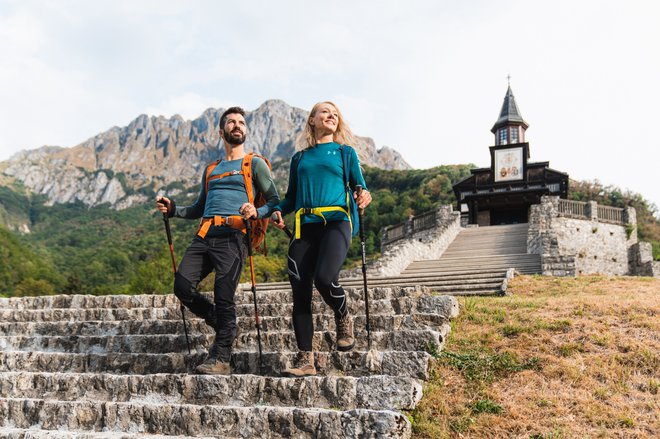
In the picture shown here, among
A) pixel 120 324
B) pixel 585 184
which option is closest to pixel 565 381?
pixel 120 324

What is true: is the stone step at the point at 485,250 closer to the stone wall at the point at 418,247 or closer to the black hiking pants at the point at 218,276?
the stone wall at the point at 418,247

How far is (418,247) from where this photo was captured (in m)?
19.2

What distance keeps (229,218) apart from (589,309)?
4.36 metres

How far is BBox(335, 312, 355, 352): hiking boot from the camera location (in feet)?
14.1

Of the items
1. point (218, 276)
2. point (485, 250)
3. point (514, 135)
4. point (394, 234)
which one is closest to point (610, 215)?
point (485, 250)

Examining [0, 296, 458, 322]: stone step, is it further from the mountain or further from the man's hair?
the mountain

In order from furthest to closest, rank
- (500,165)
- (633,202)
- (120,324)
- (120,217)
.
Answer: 1. (120,217)
2. (633,202)
3. (500,165)
4. (120,324)

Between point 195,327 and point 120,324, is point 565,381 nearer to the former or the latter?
point 195,327

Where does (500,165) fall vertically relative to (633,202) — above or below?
above

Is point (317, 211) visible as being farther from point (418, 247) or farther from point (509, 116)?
point (509, 116)

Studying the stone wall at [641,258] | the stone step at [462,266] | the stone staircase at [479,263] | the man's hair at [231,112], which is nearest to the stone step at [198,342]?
the man's hair at [231,112]

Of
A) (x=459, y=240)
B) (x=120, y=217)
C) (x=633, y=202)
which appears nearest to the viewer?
(x=459, y=240)

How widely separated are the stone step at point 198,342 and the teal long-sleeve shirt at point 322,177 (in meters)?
1.44

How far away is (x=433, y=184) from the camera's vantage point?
48344 millimetres
